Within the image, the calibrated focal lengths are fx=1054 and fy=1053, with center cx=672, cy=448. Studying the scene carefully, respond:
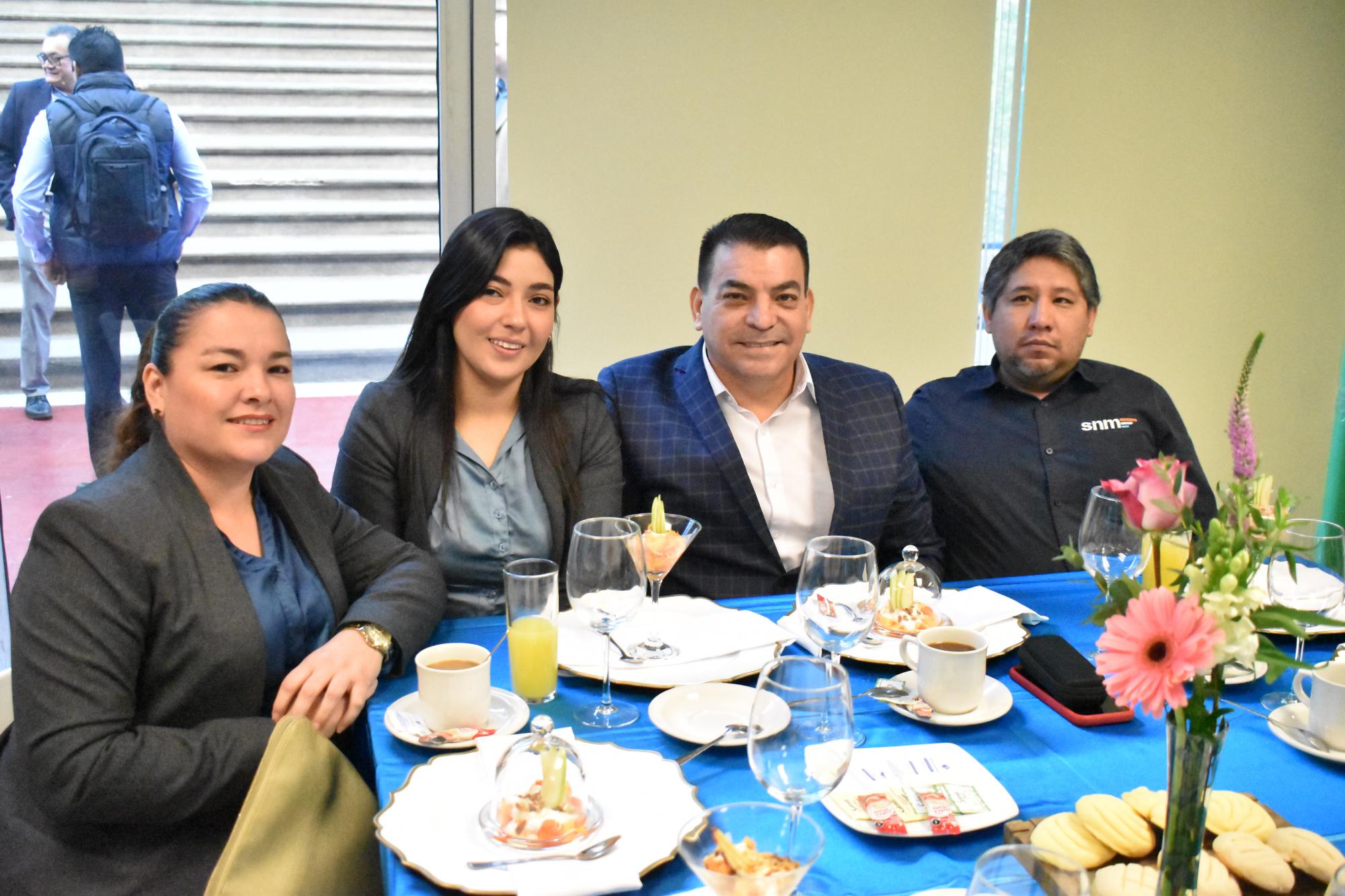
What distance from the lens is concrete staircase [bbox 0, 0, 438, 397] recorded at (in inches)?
125

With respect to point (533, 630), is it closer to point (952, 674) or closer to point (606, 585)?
point (606, 585)

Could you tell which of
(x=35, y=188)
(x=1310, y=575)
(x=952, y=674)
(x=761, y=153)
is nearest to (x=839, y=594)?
(x=952, y=674)

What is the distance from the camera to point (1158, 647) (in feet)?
2.76

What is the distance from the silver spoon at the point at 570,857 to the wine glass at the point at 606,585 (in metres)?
0.32

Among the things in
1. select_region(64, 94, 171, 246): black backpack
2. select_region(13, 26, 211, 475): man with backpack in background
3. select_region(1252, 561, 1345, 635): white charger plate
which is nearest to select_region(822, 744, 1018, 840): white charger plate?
select_region(1252, 561, 1345, 635): white charger plate

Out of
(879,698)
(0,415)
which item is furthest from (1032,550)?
(0,415)

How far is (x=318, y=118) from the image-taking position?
3.56 m

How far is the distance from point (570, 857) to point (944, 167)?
10.3 feet

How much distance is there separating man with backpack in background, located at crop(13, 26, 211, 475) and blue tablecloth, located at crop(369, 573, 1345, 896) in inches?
87.1

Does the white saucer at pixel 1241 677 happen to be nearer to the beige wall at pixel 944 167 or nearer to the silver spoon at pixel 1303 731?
the silver spoon at pixel 1303 731

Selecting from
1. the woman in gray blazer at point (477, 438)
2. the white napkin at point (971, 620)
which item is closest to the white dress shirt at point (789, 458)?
the woman in gray blazer at point (477, 438)

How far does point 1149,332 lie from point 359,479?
10.2 feet

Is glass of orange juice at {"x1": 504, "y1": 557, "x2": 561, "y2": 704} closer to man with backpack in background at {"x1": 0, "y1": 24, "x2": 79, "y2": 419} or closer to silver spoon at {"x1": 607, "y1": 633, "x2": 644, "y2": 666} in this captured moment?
silver spoon at {"x1": 607, "y1": 633, "x2": 644, "y2": 666}

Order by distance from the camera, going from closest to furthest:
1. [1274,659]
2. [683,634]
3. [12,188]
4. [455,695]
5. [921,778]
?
[1274,659] < [921,778] < [455,695] < [683,634] < [12,188]
